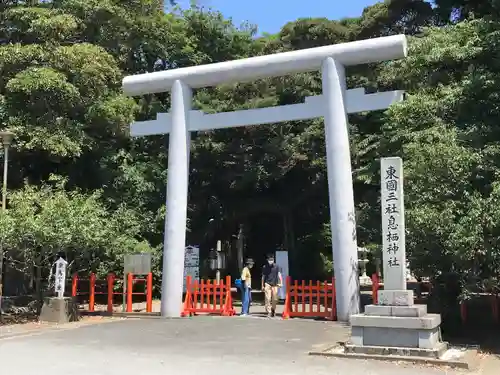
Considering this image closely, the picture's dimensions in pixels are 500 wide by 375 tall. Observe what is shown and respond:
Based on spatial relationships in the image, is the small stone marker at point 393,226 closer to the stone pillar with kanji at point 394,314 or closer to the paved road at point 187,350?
the stone pillar with kanji at point 394,314

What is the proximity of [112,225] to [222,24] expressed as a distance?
1426 centimetres

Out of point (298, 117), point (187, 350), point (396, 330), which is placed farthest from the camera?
point (298, 117)

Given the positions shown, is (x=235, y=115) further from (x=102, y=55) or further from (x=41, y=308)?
(x=41, y=308)

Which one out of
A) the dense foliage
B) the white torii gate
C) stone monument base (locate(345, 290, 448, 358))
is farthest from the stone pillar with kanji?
the white torii gate

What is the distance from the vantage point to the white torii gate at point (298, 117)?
13672 millimetres

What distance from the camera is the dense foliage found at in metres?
11.0

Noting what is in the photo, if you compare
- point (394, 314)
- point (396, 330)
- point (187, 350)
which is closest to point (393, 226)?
point (394, 314)

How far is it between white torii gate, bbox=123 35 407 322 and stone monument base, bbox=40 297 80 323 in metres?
2.56

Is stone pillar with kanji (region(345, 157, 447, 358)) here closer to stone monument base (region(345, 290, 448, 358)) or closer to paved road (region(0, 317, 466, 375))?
stone monument base (region(345, 290, 448, 358))

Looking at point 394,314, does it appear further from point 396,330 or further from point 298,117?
point 298,117

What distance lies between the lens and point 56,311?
1495cm

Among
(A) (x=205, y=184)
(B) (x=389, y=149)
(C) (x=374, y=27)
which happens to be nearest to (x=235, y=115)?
(B) (x=389, y=149)

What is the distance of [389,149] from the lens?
15.2 meters

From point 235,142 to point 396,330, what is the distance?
617 inches
